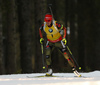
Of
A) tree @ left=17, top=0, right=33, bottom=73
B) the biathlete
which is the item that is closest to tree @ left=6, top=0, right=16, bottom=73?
tree @ left=17, top=0, right=33, bottom=73

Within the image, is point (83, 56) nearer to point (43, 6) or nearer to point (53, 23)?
point (43, 6)

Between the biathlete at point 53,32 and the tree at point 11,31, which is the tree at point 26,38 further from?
the biathlete at point 53,32

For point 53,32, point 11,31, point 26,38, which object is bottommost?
point 26,38

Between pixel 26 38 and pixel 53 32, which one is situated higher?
pixel 53 32

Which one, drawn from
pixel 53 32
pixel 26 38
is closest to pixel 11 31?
pixel 26 38

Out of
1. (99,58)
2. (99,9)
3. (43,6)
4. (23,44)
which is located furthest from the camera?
(99,9)

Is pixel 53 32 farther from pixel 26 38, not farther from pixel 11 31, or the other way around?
pixel 11 31

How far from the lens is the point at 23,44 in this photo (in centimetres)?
1841

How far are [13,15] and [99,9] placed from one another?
875 cm

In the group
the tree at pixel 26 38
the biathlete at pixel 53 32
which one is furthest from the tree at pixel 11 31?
the biathlete at pixel 53 32

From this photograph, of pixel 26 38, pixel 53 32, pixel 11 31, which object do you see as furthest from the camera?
pixel 11 31

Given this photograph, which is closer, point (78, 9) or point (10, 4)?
point (10, 4)

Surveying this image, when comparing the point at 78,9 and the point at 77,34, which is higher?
the point at 78,9

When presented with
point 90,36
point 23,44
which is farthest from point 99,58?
point 23,44
